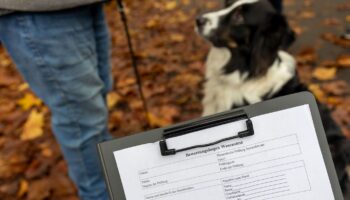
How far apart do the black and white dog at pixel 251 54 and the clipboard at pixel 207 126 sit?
46.6 inches

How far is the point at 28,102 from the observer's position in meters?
3.38

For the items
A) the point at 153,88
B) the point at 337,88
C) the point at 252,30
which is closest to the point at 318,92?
the point at 337,88

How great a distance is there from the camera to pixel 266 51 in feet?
7.45

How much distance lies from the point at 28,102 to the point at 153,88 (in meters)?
1.11

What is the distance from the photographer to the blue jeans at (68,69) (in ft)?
4.67

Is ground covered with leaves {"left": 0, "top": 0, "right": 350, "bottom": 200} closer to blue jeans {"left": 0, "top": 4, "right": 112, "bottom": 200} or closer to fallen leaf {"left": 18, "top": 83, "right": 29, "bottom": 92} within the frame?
fallen leaf {"left": 18, "top": 83, "right": 29, "bottom": 92}

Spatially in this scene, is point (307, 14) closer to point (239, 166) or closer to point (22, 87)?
point (22, 87)

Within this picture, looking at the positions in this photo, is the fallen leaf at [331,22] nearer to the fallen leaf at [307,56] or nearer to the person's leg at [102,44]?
the fallen leaf at [307,56]

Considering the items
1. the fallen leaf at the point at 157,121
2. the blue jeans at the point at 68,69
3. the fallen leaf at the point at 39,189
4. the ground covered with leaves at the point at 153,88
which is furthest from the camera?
the fallen leaf at the point at 157,121

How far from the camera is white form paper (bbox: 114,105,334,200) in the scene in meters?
0.92

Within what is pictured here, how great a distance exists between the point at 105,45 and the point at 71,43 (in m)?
0.45

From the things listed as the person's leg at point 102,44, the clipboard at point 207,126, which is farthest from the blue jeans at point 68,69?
the clipboard at point 207,126

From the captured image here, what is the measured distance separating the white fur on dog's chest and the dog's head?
69 millimetres

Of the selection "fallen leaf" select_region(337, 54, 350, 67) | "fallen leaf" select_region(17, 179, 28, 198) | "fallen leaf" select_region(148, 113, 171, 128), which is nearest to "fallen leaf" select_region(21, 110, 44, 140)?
"fallen leaf" select_region(17, 179, 28, 198)
